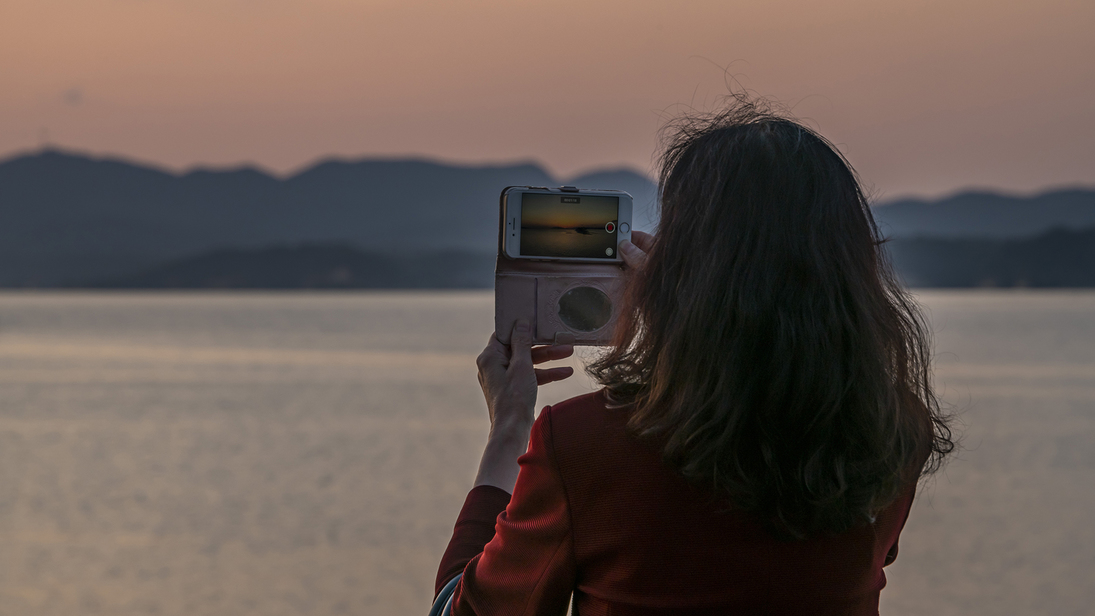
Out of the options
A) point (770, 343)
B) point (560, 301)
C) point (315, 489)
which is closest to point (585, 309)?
point (560, 301)

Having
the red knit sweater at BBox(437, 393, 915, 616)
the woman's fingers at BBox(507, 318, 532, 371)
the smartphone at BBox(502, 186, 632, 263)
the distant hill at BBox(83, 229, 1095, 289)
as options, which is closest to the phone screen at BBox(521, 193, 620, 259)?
the smartphone at BBox(502, 186, 632, 263)

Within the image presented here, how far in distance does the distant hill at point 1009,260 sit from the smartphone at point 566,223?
98700 millimetres

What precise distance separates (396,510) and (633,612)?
12.6 metres

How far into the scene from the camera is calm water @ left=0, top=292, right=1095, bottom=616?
9.39 metres

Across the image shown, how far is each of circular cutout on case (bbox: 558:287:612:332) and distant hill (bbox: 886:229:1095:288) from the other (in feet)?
324

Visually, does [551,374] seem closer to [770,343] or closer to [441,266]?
[770,343]

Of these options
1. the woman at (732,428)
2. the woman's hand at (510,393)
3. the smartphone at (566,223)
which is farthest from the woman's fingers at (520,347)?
the woman at (732,428)

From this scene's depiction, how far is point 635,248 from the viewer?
1.40 meters

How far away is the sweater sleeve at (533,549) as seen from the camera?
1.08 meters

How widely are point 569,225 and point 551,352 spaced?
0.26 meters

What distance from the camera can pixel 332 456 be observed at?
58.5ft

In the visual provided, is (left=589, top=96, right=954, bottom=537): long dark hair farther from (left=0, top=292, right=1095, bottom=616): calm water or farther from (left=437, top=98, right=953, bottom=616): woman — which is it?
(left=0, top=292, right=1095, bottom=616): calm water

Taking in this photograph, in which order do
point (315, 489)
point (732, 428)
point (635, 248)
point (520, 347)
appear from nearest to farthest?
point (732, 428) < point (635, 248) < point (520, 347) < point (315, 489)

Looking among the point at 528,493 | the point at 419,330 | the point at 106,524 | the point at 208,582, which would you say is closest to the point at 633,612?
the point at 528,493
